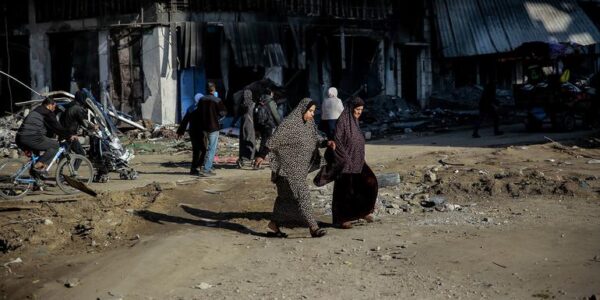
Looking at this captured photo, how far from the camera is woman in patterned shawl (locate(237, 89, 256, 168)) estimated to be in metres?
13.0

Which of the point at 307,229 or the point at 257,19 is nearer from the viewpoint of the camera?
the point at 307,229

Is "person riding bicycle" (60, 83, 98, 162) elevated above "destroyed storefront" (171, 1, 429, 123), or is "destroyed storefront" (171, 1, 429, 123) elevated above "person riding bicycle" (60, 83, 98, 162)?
"destroyed storefront" (171, 1, 429, 123)

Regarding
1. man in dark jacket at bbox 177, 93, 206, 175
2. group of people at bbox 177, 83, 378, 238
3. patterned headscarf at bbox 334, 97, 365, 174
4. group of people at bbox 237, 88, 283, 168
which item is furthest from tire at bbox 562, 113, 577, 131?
patterned headscarf at bbox 334, 97, 365, 174

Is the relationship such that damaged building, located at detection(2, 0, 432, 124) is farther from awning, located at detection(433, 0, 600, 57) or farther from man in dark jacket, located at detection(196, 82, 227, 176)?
man in dark jacket, located at detection(196, 82, 227, 176)

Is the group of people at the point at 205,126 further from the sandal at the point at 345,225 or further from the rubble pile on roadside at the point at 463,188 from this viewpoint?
the sandal at the point at 345,225

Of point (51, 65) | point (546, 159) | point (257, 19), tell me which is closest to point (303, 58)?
point (257, 19)

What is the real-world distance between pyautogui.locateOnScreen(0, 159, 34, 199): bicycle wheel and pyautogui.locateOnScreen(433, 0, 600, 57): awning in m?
19.0

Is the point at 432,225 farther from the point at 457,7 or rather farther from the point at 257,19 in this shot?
the point at 457,7

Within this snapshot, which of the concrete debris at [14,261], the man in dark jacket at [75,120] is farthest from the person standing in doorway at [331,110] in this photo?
the concrete debris at [14,261]

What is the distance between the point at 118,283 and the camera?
6.41 m

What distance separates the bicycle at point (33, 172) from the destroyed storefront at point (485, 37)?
1711 centimetres

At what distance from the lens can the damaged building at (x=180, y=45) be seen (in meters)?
20.3

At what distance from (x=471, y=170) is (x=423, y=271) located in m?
5.05

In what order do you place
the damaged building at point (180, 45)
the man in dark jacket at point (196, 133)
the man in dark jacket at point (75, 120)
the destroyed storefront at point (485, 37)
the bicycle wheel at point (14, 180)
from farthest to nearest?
the destroyed storefront at point (485, 37) → the damaged building at point (180, 45) → the man in dark jacket at point (196, 133) → the man in dark jacket at point (75, 120) → the bicycle wheel at point (14, 180)
